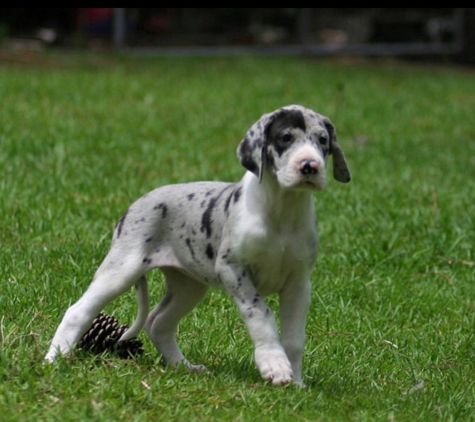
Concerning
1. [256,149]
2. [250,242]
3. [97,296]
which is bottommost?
[97,296]

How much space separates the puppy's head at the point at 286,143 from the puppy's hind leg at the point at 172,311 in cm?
77

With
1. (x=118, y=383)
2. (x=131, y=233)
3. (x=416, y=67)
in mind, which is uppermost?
(x=131, y=233)

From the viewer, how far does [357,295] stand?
6.29 metres

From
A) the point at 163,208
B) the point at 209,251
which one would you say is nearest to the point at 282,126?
the point at 209,251

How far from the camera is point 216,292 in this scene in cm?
607

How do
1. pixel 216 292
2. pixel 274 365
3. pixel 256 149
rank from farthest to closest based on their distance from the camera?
pixel 216 292
pixel 256 149
pixel 274 365

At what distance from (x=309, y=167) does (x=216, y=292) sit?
7.18 ft

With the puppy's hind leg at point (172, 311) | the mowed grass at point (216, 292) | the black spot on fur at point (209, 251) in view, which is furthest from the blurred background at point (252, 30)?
the black spot on fur at point (209, 251)

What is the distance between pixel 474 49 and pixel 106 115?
1187 cm

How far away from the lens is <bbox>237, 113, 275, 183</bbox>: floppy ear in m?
4.23

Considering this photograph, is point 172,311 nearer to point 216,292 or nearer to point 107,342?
point 107,342

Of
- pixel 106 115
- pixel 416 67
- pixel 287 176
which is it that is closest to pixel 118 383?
pixel 287 176

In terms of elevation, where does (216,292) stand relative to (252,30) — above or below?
above

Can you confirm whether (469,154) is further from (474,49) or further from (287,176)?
(474,49)
